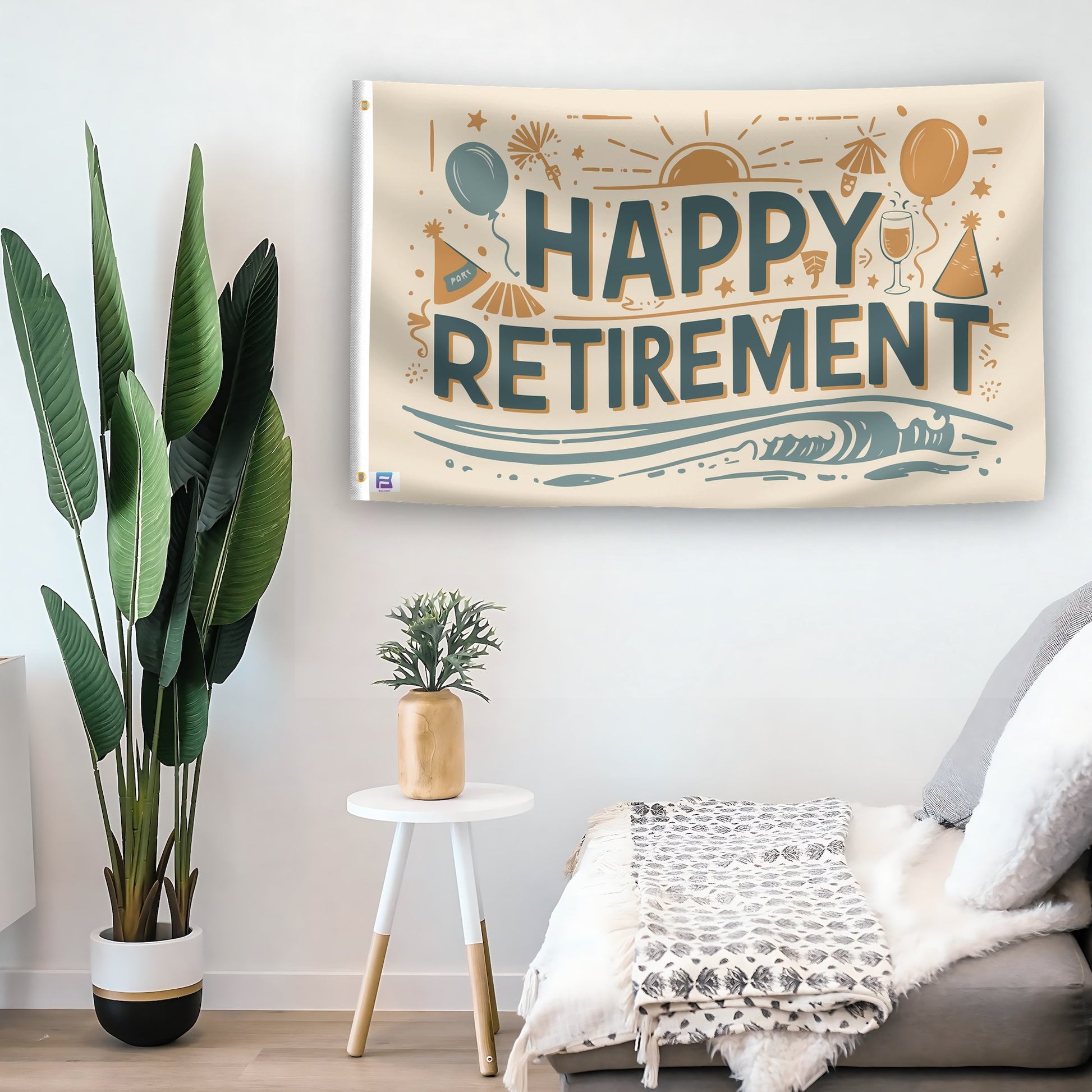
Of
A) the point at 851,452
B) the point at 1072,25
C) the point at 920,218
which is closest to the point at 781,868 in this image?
the point at 851,452

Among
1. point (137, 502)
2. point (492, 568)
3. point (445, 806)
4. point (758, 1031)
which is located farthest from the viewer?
point (492, 568)

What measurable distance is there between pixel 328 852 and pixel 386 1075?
521mm

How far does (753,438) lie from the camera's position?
2256 millimetres

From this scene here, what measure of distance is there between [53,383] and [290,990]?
4.45 ft

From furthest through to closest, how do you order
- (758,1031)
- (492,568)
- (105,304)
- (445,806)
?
(492,568), (105,304), (445,806), (758,1031)

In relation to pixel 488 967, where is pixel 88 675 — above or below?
above

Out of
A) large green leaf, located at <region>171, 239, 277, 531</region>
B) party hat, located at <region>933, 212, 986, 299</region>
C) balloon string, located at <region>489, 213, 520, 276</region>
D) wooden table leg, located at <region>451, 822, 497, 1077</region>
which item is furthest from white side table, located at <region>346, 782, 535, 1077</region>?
party hat, located at <region>933, 212, 986, 299</region>

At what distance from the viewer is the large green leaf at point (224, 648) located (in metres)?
2.12

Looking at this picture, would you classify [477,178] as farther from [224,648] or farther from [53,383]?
[224,648]

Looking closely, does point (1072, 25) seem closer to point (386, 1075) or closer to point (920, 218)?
point (920, 218)

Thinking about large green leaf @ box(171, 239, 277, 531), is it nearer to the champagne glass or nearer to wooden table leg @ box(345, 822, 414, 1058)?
wooden table leg @ box(345, 822, 414, 1058)

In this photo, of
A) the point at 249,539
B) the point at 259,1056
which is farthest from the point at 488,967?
the point at 249,539

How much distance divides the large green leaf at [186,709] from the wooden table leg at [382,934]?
45cm

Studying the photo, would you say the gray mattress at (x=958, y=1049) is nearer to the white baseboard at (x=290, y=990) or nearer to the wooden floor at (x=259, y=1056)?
the wooden floor at (x=259, y=1056)
